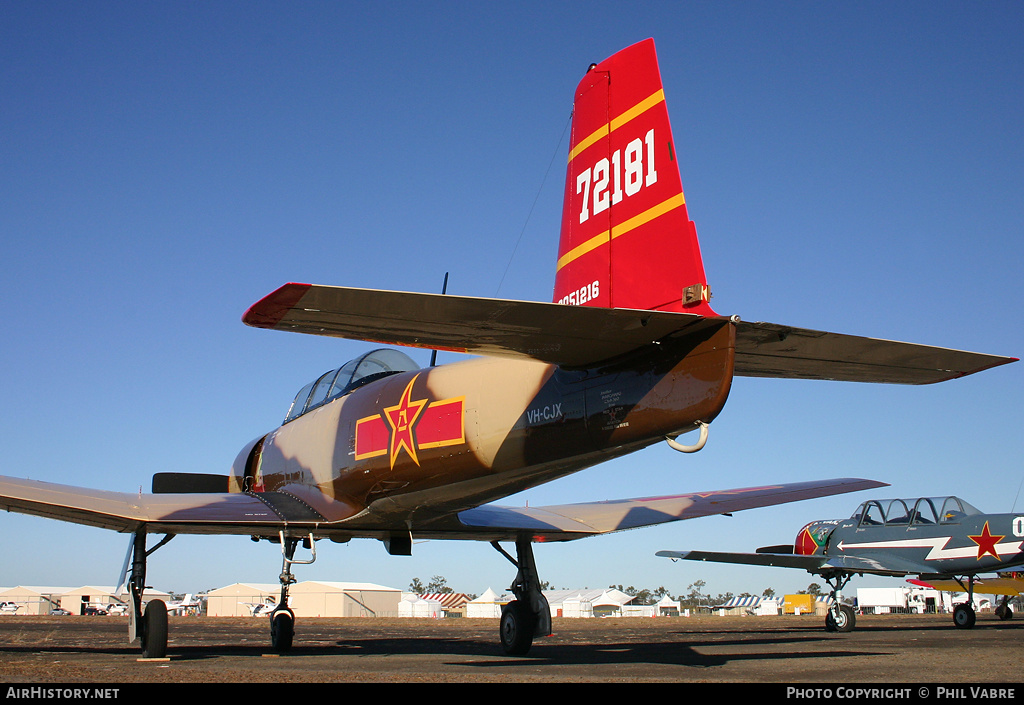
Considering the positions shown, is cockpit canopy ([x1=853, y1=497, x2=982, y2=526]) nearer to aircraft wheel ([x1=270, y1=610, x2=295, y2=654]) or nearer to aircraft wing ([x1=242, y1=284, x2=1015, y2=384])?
aircraft wing ([x1=242, y1=284, x2=1015, y2=384])

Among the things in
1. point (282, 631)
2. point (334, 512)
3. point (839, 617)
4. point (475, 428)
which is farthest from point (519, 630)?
point (839, 617)

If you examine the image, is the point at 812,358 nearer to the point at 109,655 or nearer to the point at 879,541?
the point at 109,655

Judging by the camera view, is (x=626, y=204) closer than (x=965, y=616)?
Yes

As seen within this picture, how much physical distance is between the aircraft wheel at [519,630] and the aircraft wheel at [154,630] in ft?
13.2

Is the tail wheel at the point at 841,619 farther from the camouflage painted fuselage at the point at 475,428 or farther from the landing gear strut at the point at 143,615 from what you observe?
the landing gear strut at the point at 143,615

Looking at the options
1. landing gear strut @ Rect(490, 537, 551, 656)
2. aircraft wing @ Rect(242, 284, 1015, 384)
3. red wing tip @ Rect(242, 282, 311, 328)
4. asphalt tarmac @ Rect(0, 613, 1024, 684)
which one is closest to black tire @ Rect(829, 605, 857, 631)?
asphalt tarmac @ Rect(0, 613, 1024, 684)

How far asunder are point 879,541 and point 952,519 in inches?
67.7

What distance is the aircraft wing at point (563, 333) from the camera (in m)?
4.79

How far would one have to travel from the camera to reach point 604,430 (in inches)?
253

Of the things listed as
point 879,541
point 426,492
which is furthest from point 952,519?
point 426,492

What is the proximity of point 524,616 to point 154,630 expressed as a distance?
4.30m

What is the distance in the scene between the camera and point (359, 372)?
10.6m

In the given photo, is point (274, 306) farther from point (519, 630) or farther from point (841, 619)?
point (841, 619)

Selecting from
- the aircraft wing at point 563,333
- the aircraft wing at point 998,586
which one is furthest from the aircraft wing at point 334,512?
the aircraft wing at point 998,586
